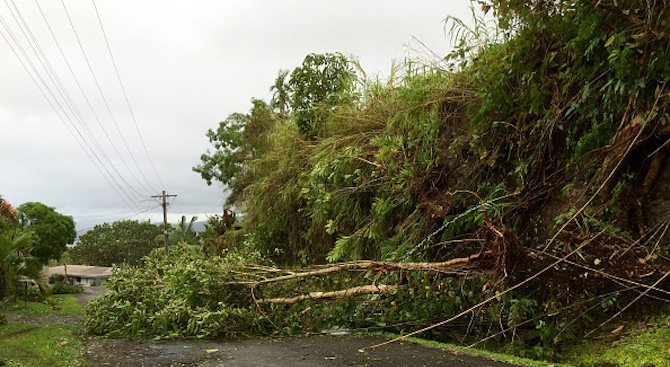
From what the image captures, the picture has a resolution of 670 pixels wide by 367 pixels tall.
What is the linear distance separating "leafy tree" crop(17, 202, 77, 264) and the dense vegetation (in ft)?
78.8

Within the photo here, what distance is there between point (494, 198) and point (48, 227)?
30.0 m

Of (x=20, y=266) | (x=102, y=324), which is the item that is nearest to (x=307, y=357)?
(x=102, y=324)

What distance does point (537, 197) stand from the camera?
221 inches

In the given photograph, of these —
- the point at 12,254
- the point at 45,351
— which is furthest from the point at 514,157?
the point at 12,254

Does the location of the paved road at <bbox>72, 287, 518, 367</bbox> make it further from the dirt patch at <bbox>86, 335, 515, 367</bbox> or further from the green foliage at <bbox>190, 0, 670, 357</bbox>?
the green foliage at <bbox>190, 0, 670, 357</bbox>

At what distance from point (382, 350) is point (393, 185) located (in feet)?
8.22

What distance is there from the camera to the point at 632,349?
Result: 4.02m

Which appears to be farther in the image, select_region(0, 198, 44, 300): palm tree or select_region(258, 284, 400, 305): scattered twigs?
select_region(0, 198, 44, 300): palm tree

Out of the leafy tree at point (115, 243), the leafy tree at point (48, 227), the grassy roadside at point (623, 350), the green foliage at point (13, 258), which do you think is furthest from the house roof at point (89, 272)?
the grassy roadside at point (623, 350)

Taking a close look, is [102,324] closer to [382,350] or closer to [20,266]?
[382,350]

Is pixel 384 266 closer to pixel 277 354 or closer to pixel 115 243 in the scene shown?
pixel 277 354

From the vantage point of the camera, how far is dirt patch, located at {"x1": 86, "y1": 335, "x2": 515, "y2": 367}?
15.0 ft

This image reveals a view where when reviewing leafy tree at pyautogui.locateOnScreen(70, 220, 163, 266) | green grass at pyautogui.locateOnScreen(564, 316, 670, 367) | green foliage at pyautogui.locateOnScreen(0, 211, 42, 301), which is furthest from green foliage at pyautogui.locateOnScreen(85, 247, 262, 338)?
leafy tree at pyautogui.locateOnScreen(70, 220, 163, 266)

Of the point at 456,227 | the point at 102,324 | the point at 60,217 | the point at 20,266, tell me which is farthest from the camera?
the point at 60,217
